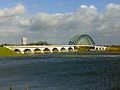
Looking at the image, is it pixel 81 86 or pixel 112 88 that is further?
pixel 81 86

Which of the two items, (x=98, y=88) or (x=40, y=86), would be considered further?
(x=40, y=86)

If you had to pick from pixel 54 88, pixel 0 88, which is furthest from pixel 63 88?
pixel 0 88

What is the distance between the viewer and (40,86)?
64.7 meters

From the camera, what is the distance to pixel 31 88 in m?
61.8

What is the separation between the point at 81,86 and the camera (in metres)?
64.6

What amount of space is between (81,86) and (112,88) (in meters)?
6.64

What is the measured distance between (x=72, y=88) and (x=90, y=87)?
10.1 feet

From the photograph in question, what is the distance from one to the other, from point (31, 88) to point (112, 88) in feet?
42.6

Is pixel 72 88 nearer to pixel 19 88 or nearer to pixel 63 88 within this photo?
pixel 63 88

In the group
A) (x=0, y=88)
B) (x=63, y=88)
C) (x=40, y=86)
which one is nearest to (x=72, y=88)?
(x=63, y=88)

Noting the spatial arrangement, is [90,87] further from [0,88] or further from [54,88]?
[0,88]

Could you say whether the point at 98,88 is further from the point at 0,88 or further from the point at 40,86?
the point at 0,88

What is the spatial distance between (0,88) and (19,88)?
3176 mm

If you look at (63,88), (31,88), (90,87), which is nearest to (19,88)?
(31,88)
